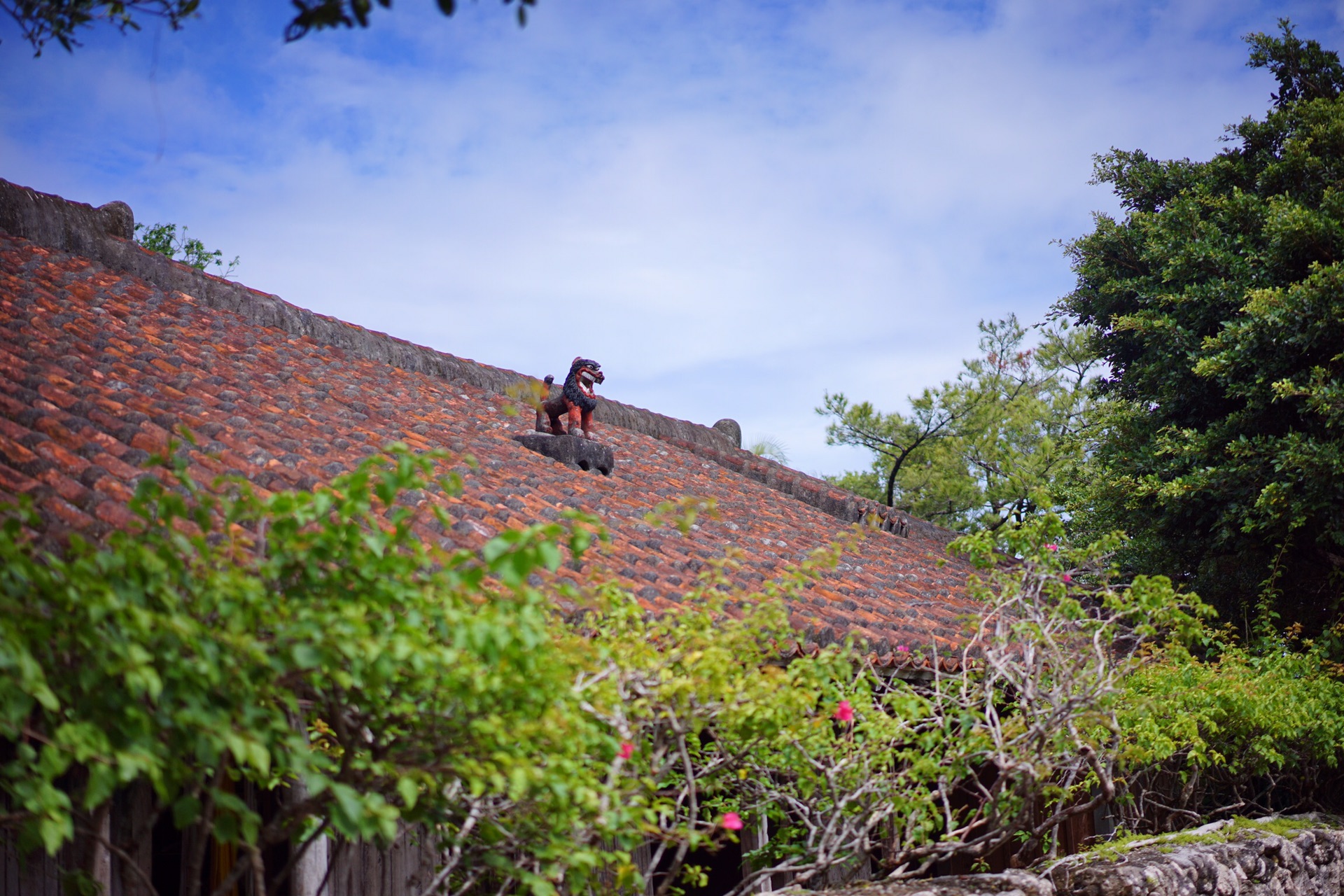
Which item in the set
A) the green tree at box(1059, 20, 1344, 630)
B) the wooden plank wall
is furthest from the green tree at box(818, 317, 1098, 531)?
the wooden plank wall

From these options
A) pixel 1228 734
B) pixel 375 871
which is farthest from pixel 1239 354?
pixel 375 871

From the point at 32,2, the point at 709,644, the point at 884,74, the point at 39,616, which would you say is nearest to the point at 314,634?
the point at 39,616

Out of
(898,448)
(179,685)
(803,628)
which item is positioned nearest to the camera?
(179,685)

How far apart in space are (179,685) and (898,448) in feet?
77.4

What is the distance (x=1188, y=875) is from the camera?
6.57m

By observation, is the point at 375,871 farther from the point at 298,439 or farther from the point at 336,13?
the point at 336,13

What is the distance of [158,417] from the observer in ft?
19.7

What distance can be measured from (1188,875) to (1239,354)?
621cm

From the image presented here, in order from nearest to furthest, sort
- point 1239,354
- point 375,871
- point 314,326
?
point 375,871
point 314,326
point 1239,354

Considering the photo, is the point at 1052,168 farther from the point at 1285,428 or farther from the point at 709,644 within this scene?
the point at 709,644

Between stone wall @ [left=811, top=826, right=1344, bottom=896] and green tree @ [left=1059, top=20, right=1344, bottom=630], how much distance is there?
9.47ft

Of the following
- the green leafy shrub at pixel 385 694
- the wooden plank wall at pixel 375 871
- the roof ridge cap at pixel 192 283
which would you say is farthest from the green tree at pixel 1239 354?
the wooden plank wall at pixel 375 871

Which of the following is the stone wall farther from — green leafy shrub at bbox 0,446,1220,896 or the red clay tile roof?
the red clay tile roof

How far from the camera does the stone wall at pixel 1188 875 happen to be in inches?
212
